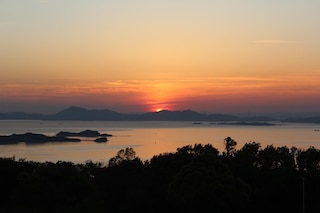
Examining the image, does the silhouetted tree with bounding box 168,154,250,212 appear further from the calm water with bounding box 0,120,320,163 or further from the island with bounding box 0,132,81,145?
the island with bounding box 0,132,81,145

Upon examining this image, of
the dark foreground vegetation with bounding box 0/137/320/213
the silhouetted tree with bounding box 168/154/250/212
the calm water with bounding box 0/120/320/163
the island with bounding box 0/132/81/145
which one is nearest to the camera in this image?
the dark foreground vegetation with bounding box 0/137/320/213

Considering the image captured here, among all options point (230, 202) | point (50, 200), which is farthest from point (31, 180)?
point (230, 202)

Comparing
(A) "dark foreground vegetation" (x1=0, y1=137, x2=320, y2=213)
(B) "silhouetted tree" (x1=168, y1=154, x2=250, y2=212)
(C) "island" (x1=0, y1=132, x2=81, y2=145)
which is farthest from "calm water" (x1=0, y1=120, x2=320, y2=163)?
(B) "silhouetted tree" (x1=168, y1=154, x2=250, y2=212)

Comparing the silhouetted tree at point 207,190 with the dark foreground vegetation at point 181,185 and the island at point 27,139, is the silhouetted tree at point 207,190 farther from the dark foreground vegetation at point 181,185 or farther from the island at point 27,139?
the island at point 27,139

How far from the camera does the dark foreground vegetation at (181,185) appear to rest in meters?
14.3

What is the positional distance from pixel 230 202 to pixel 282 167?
6.24 m

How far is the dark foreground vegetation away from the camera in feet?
46.8

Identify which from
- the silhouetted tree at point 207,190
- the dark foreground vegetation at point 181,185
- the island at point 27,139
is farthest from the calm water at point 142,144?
the silhouetted tree at point 207,190

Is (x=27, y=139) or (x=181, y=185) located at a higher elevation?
(x=181, y=185)

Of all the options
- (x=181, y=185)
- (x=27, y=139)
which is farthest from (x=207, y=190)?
(x=27, y=139)

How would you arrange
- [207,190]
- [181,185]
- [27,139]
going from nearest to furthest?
1. [207,190]
2. [181,185]
3. [27,139]

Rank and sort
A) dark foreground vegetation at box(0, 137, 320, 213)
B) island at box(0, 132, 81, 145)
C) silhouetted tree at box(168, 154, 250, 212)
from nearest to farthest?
dark foreground vegetation at box(0, 137, 320, 213) → silhouetted tree at box(168, 154, 250, 212) → island at box(0, 132, 81, 145)

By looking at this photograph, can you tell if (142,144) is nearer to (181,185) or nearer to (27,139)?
(27,139)

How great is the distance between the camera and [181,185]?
15344mm
